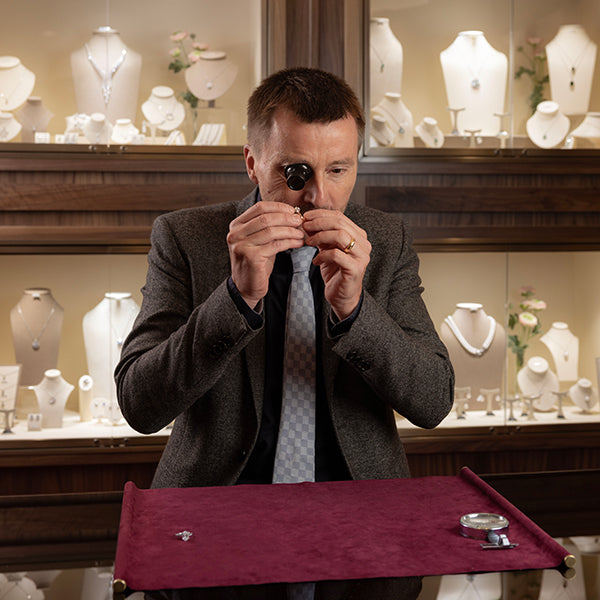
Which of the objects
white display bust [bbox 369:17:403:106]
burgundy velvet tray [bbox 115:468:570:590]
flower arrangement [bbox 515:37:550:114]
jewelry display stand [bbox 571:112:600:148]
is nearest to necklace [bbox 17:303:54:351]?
white display bust [bbox 369:17:403:106]

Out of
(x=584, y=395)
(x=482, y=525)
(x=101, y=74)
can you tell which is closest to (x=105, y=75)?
(x=101, y=74)

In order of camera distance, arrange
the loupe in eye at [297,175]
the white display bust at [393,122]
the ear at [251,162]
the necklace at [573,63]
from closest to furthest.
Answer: the loupe in eye at [297,175] < the ear at [251,162] < the white display bust at [393,122] < the necklace at [573,63]

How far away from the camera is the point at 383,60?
8.80ft

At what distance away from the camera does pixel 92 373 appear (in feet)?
8.71

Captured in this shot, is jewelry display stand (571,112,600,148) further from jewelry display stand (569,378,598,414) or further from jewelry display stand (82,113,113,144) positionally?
jewelry display stand (82,113,113,144)

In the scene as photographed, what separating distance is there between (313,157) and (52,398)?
1621 millimetres

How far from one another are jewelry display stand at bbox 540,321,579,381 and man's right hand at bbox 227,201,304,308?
70.4 inches

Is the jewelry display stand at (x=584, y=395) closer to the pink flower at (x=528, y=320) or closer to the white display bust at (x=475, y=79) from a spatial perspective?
the pink flower at (x=528, y=320)

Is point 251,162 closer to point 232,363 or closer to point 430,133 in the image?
point 232,363

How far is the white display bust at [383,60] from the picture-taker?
2664 mm

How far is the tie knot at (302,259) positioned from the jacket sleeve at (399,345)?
132 mm

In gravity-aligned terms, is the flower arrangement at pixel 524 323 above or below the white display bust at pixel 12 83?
below

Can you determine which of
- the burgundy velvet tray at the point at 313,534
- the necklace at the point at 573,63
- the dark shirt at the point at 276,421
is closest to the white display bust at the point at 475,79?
the necklace at the point at 573,63

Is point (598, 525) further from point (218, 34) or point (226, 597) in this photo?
point (218, 34)
